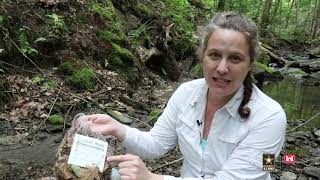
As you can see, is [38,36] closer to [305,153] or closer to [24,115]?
[24,115]

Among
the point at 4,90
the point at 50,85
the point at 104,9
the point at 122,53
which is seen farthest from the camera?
the point at 104,9

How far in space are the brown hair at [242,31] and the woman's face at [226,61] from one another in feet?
0.09

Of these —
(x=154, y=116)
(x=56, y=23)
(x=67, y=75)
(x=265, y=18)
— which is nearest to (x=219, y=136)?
(x=154, y=116)

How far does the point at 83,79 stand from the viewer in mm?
6246

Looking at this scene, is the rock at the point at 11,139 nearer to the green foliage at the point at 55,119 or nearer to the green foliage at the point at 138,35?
the green foliage at the point at 55,119

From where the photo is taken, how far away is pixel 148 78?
8406mm

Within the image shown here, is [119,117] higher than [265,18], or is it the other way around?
[119,117]

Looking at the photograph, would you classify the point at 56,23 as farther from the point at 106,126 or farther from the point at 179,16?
the point at 179,16

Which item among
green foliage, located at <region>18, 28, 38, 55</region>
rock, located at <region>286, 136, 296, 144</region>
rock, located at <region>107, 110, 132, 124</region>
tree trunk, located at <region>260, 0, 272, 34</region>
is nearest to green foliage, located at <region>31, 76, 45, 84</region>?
green foliage, located at <region>18, 28, 38, 55</region>

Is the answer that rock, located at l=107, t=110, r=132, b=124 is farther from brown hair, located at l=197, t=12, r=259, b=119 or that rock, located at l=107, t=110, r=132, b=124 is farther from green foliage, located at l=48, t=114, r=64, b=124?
brown hair, located at l=197, t=12, r=259, b=119

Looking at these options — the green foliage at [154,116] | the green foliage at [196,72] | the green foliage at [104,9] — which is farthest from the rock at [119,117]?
the green foliage at [196,72]

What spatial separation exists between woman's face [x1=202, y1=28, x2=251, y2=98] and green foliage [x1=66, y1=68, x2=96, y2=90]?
13.6 feet

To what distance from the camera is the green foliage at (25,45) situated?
5879mm

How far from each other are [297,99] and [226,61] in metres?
9.19
